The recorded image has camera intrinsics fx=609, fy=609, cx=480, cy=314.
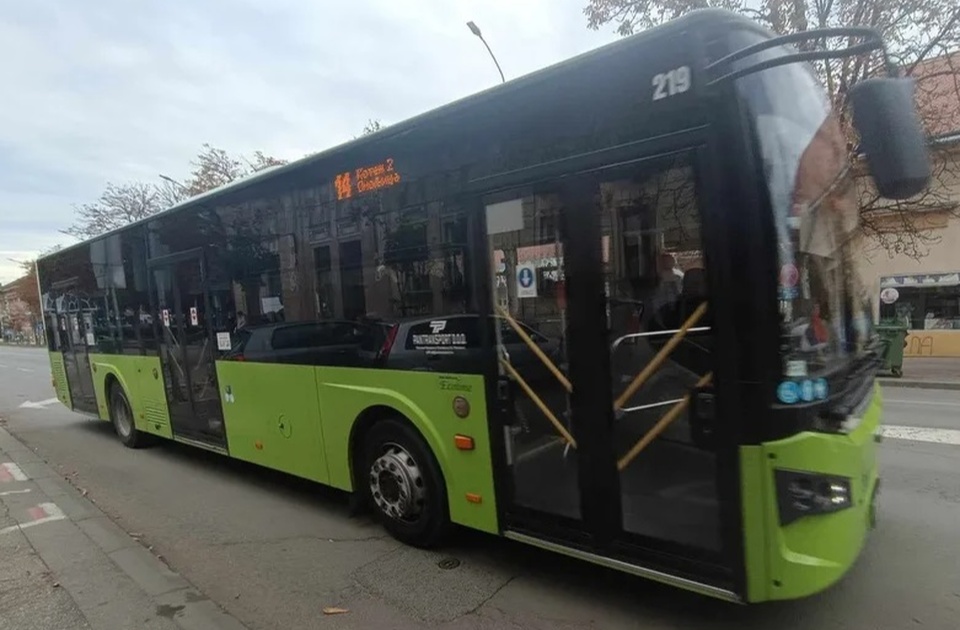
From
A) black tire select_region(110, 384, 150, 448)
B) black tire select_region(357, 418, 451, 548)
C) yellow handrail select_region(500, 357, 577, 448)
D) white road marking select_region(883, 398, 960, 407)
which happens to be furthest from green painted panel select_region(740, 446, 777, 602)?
white road marking select_region(883, 398, 960, 407)

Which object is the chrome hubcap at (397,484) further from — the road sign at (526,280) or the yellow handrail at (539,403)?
the road sign at (526,280)

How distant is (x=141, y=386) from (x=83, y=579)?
4476 mm

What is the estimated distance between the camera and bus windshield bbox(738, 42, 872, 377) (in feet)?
8.82

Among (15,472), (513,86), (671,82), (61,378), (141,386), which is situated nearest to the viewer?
(671,82)

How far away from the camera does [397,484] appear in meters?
4.43

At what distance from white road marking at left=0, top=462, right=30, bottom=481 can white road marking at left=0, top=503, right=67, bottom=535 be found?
1484 millimetres

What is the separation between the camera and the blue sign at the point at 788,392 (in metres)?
2.66

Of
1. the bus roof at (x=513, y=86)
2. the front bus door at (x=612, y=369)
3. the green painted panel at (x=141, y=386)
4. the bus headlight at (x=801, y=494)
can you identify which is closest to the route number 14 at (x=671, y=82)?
the bus roof at (x=513, y=86)

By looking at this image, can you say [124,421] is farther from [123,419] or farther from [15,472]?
[15,472]

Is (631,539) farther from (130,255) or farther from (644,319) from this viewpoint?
(130,255)

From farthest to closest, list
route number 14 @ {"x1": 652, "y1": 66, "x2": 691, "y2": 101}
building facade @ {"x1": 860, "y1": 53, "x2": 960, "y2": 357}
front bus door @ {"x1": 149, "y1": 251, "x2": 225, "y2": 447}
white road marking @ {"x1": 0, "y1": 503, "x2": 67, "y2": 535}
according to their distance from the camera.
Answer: building facade @ {"x1": 860, "y1": 53, "x2": 960, "y2": 357} → front bus door @ {"x1": 149, "y1": 251, "x2": 225, "y2": 447} → white road marking @ {"x1": 0, "y1": 503, "x2": 67, "y2": 535} → route number 14 @ {"x1": 652, "y1": 66, "x2": 691, "y2": 101}

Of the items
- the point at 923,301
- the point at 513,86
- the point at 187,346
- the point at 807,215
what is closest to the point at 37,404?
the point at 187,346

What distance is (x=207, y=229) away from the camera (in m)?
6.20

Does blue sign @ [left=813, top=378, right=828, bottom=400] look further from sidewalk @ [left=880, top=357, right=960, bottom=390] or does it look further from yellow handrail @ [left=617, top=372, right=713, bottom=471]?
sidewalk @ [left=880, top=357, right=960, bottom=390]
